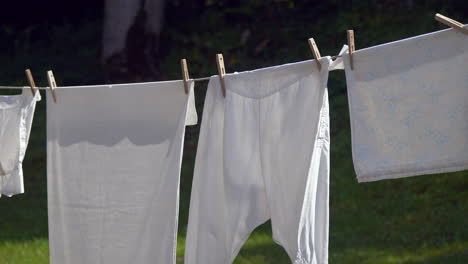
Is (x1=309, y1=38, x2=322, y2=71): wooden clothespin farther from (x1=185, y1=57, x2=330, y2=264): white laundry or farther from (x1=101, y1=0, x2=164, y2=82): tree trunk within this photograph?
(x1=101, y1=0, x2=164, y2=82): tree trunk

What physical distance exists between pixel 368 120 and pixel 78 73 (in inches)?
285

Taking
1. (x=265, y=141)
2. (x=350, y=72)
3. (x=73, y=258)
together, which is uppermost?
(x=350, y=72)

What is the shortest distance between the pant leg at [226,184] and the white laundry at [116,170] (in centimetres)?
Result: 15

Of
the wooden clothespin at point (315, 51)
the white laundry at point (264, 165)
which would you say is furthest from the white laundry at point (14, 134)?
the wooden clothespin at point (315, 51)

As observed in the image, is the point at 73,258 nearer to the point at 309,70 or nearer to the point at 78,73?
the point at 309,70

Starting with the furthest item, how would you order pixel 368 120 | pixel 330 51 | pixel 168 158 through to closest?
1. pixel 330 51
2. pixel 168 158
3. pixel 368 120

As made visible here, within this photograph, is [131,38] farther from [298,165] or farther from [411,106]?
[411,106]

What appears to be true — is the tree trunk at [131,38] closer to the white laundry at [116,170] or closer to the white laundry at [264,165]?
the white laundry at [116,170]

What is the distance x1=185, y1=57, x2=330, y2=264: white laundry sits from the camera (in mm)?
3619

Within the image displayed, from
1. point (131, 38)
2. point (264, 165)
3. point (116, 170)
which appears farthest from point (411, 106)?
point (131, 38)

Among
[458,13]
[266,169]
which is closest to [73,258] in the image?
[266,169]

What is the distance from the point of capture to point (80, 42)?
37.0 ft

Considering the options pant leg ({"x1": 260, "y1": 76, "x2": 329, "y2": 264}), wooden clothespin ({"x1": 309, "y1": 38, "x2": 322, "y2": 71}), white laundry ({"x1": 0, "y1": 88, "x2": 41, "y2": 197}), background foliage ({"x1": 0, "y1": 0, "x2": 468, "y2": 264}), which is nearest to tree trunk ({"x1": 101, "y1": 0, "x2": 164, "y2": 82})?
background foliage ({"x1": 0, "y1": 0, "x2": 468, "y2": 264})

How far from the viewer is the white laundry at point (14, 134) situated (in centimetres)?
453
